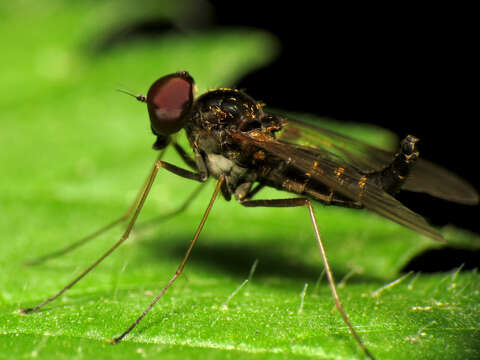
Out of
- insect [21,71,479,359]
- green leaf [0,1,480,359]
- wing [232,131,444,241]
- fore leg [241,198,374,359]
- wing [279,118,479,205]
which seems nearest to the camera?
green leaf [0,1,480,359]

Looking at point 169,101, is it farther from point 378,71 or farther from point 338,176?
point 378,71

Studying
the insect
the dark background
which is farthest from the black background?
the insect

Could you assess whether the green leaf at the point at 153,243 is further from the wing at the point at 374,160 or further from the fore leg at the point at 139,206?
the wing at the point at 374,160

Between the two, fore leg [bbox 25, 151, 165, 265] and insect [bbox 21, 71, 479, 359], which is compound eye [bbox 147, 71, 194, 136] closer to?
insect [bbox 21, 71, 479, 359]

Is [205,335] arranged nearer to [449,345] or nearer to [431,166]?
[449,345]

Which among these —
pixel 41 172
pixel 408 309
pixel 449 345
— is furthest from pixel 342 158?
pixel 41 172

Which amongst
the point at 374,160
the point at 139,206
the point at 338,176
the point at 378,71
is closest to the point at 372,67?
the point at 378,71
